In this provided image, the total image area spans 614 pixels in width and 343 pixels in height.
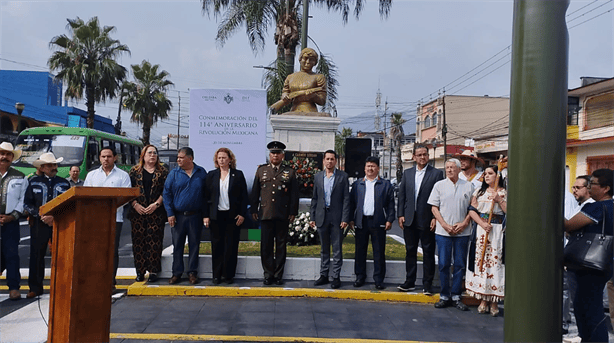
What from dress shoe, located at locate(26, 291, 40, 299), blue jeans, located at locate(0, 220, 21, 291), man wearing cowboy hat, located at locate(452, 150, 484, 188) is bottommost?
dress shoe, located at locate(26, 291, 40, 299)

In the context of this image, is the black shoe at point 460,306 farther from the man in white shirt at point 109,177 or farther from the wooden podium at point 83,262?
the wooden podium at point 83,262

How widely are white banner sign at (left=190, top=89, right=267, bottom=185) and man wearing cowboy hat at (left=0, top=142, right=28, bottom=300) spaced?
262 cm

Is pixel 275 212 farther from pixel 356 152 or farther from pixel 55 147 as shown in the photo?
pixel 55 147

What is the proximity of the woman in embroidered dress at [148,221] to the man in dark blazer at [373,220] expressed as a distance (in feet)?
8.81

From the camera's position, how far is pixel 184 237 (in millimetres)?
6668

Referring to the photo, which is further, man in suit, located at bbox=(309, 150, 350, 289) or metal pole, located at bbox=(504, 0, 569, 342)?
man in suit, located at bbox=(309, 150, 350, 289)

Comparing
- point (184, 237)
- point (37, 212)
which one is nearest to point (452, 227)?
point (184, 237)

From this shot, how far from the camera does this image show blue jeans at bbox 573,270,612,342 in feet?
12.9

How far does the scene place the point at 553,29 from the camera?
1.77 metres

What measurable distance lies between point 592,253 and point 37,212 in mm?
6173

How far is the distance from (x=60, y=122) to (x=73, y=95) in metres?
10.9

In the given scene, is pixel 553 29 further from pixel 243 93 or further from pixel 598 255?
pixel 243 93

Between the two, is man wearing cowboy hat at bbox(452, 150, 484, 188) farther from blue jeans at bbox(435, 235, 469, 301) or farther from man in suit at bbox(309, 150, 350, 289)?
man in suit at bbox(309, 150, 350, 289)

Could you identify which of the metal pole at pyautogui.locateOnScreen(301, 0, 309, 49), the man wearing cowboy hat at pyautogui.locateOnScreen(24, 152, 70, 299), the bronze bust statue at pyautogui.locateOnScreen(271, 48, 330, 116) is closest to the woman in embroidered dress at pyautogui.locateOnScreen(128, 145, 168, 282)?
the man wearing cowboy hat at pyautogui.locateOnScreen(24, 152, 70, 299)
